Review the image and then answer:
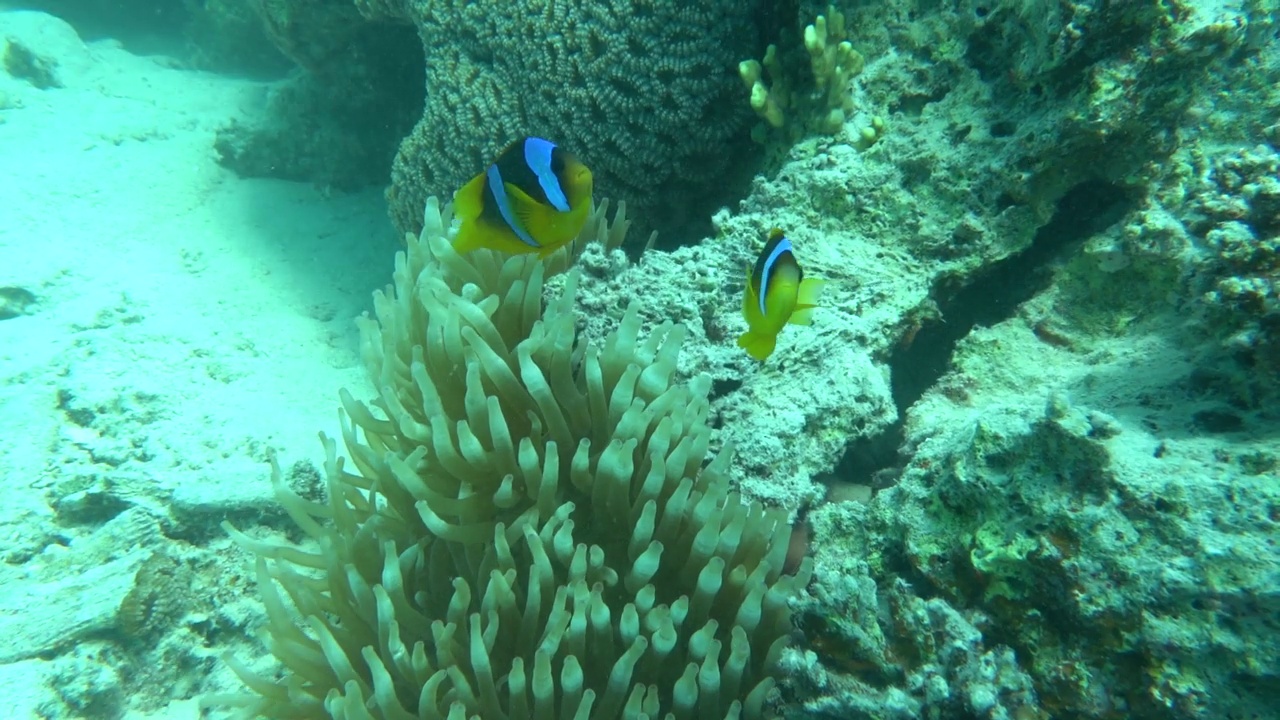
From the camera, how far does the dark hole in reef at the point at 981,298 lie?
9.50 feet

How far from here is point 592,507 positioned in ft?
7.37

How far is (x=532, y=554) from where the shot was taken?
6.74ft

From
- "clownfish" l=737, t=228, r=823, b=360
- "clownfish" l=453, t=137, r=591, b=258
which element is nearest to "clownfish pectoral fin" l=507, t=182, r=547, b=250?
"clownfish" l=453, t=137, r=591, b=258

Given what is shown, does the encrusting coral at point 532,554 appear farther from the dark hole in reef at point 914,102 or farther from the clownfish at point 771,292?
the dark hole in reef at point 914,102

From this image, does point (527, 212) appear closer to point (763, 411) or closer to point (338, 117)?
point (763, 411)

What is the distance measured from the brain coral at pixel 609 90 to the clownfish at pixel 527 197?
6.50 feet

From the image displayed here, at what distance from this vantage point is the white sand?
392cm

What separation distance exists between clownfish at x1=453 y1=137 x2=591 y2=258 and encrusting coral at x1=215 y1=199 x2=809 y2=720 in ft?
0.97

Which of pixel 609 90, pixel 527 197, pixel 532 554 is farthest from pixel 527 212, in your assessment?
pixel 609 90

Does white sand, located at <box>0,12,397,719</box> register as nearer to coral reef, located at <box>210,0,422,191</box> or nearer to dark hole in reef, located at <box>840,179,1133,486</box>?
coral reef, located at <box>210,0,422,191</box>

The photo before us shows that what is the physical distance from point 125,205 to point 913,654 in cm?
877

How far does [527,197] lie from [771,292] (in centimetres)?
87

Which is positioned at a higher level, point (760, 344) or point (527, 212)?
point (527, 212)

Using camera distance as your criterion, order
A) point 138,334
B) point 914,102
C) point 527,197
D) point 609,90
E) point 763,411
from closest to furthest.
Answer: point 527,197 → point 763,411 → point 914,102 → point 609,90 → point 138,334
